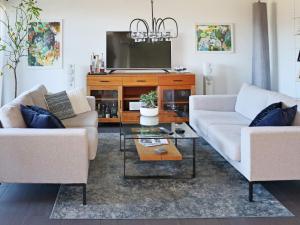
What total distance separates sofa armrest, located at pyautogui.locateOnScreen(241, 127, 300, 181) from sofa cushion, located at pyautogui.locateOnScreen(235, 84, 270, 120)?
143 cm

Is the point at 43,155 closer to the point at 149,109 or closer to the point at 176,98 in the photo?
the point at 149,109

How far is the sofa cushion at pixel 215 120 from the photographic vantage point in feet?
15.3

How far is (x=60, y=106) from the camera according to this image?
4895 millimetres

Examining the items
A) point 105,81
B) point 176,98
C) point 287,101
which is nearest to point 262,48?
point 176,98

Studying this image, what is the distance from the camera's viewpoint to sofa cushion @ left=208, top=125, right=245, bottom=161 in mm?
3490

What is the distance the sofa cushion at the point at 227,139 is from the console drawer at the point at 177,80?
7.53 ft

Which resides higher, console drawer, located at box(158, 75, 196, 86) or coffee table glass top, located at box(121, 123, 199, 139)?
console drawer, located at box(158, 75, 196, 86)

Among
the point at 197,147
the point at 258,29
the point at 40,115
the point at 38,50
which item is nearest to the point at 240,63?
the point at 258,29

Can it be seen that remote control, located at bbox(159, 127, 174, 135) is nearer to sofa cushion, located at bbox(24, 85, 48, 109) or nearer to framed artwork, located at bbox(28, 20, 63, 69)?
sofa cushion, located at bbox(24, 85, 48, 109)

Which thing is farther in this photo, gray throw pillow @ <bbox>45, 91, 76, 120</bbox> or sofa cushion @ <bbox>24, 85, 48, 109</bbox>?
gray throw pillow @ <bbox>45, 91, 76, 120</bbox>

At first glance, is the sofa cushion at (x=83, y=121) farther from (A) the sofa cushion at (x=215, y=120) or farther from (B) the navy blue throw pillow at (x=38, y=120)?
(A) the sofa cushion at (x=215, y=120)

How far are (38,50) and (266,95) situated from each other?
4158mm

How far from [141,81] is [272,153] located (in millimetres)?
3752

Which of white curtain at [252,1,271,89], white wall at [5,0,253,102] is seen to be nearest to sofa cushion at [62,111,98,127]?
white wall at [5,0,253,102]
